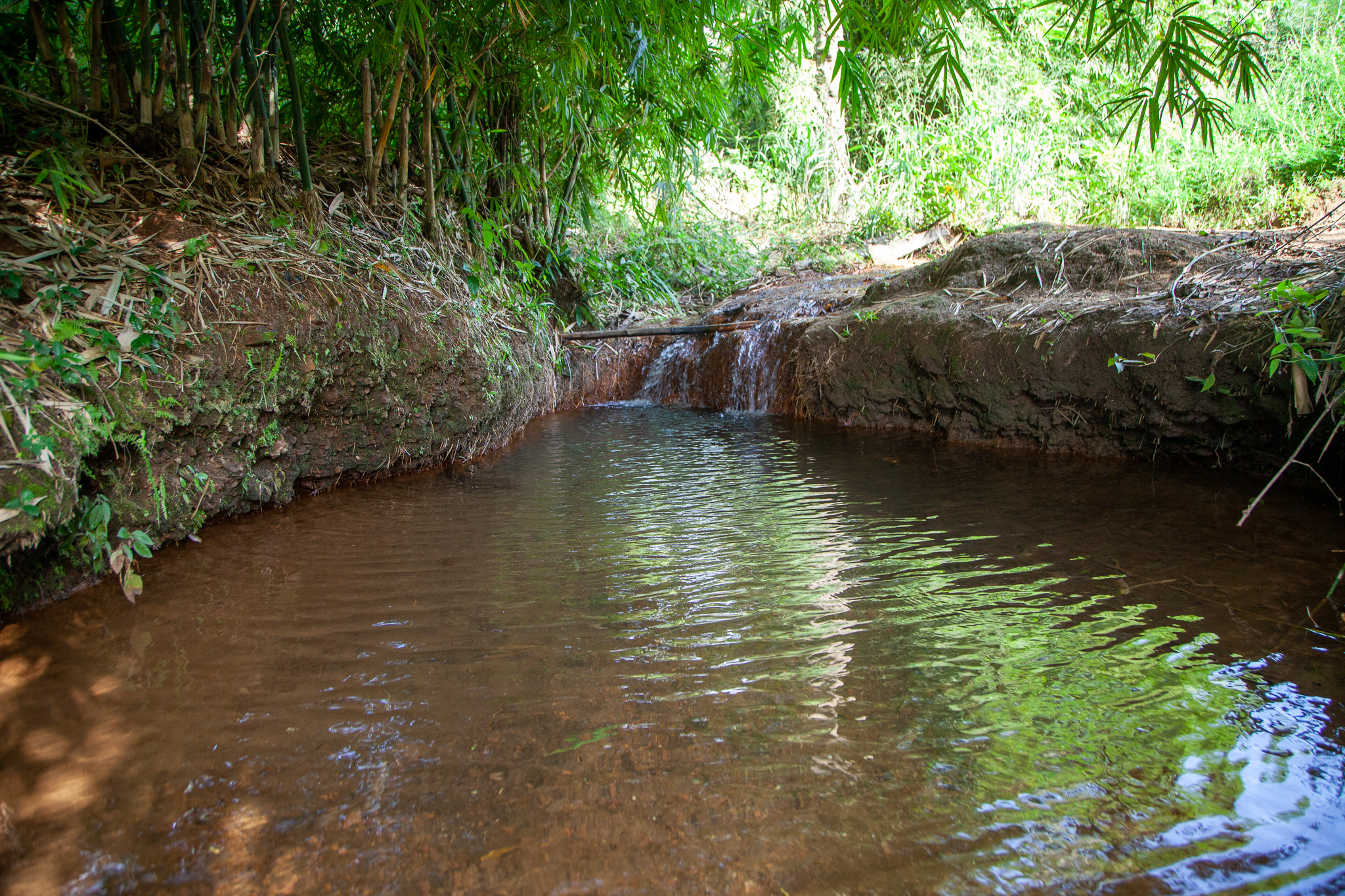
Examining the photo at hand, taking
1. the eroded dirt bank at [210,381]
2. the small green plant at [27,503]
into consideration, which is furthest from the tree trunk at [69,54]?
the small green plant at [27,503]

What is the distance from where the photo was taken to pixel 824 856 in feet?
3.98

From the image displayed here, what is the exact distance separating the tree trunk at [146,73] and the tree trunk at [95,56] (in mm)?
135

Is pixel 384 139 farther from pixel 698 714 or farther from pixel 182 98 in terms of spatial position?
pixel 698 714

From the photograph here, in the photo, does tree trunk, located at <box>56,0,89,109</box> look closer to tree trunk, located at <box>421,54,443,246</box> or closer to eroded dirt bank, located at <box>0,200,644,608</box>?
eroded dirt bank, located at <box>0,200,644,608</box>

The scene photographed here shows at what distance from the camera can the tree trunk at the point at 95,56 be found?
9.12ft

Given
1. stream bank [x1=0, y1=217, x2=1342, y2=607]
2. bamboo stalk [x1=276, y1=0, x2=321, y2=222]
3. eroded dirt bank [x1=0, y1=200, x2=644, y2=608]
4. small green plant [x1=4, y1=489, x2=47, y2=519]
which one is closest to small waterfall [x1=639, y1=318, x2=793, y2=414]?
stream bank [x1=0, y1=217, x2=1342, y2=607]

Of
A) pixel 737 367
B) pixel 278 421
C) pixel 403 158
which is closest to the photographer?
pixel 278 421

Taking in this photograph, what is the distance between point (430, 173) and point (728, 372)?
11.2 feet

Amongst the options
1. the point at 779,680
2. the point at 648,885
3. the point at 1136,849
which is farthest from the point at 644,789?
the point at 1136,849

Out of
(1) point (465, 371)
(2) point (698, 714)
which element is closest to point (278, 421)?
(1) point (465, 371)

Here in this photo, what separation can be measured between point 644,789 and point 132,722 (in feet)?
3.77

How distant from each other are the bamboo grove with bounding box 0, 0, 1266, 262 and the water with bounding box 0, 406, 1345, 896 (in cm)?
169

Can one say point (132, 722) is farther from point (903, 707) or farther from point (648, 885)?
point (903, 707)

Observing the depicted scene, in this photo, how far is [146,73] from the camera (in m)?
3.00
